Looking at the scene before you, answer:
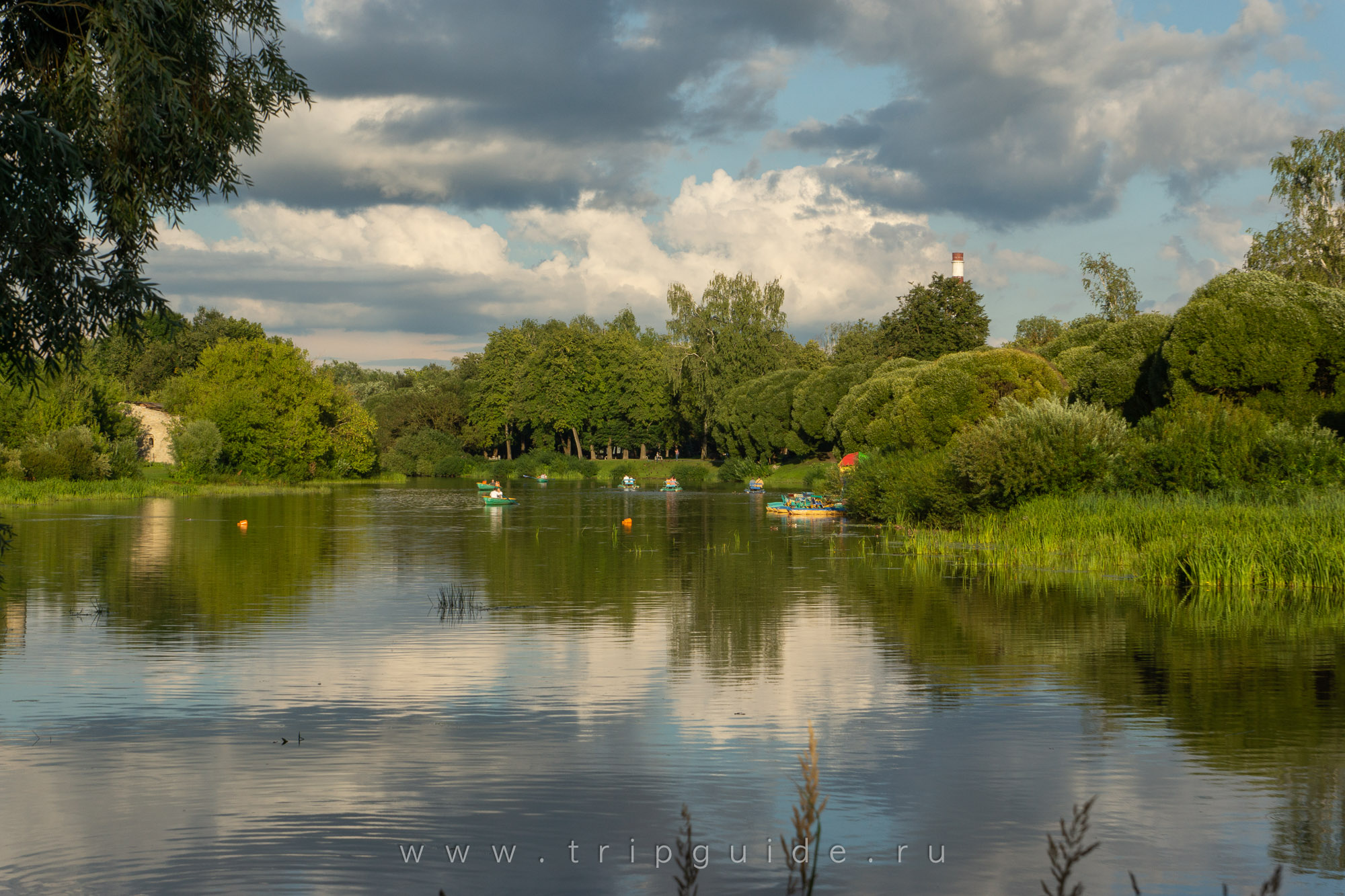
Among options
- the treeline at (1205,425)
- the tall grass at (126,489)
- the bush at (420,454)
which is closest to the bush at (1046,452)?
the treeline at (1205,425)

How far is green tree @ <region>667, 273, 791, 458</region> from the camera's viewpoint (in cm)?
10838

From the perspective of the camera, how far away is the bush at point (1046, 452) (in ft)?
104

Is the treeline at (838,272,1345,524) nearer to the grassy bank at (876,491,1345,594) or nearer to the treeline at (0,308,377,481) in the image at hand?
the grassy bank at (876,491,1345,594)

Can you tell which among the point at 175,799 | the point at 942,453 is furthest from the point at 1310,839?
the point at 942,453

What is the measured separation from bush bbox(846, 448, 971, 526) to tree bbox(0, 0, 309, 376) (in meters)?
26.6

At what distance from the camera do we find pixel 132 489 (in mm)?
71000

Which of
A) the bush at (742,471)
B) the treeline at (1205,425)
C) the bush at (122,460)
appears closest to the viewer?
the treeline at (1205,425)

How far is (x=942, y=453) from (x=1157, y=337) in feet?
26.4

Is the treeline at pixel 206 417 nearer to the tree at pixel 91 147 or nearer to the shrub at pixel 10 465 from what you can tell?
the shrub at pixel 10 465

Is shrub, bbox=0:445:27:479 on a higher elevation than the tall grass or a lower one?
higher

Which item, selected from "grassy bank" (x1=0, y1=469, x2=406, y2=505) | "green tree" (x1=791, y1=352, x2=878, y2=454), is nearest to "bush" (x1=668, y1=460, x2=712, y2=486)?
"green tree" (x1=791, y1=352, x2=878, y2=454)

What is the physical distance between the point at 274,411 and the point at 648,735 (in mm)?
91448

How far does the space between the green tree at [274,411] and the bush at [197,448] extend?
15.5ft

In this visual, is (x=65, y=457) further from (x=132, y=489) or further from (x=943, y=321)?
(x=943, y=321)
